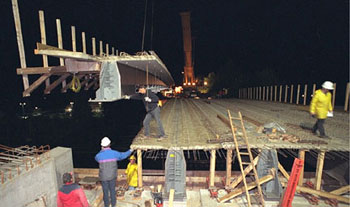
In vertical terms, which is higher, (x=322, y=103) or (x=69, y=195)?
(x=322, y=103)

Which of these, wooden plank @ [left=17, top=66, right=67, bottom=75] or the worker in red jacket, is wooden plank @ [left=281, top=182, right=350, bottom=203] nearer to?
the worker in red jacket

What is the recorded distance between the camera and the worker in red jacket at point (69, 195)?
3984 mm

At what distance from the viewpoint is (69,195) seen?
157 inches

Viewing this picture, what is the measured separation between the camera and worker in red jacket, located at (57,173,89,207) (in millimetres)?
3984

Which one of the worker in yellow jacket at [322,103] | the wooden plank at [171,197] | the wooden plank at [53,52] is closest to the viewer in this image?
the wooden plank at [171,197]

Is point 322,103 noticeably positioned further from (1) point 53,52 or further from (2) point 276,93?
(2) point 276,93

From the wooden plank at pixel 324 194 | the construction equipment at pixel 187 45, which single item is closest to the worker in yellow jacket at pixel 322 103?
the wooden plank at pixel 324 194

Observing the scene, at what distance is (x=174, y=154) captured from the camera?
6.10 metres

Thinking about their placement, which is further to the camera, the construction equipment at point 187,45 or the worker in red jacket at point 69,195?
the construction equipment at point 187,45

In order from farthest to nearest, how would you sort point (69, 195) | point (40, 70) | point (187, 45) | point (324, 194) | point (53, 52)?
point (187, 45) < point (40, 70) < point (53, 52) < point (324, 194) < point (69, 195)

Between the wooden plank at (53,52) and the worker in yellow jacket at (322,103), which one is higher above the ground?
the wooden plank at (53,52)

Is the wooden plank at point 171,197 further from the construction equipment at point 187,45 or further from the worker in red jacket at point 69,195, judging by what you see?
the construction equipment at point 187,45

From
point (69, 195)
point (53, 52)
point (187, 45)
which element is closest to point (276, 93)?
point (187, 45)

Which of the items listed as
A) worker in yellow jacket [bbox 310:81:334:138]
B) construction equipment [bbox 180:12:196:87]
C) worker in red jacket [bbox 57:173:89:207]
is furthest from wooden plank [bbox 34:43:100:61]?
construction equipment [bbox 180:12:196:87]
